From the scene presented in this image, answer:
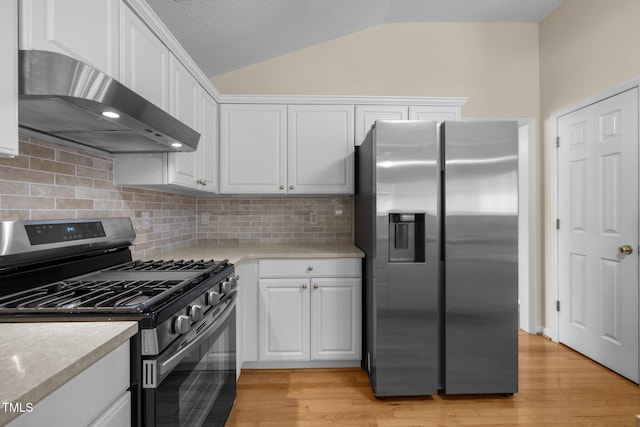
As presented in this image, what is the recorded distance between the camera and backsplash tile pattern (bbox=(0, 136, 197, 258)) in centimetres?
130

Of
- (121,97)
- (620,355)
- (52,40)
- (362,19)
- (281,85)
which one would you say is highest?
(362,19)

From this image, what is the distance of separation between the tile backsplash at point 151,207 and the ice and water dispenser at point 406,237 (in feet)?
3.31

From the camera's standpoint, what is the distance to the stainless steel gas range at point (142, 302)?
0.99 m

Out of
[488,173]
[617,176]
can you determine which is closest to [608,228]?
[617,176]

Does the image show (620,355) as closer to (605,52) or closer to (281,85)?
(605,52)

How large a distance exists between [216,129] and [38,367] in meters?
2.35

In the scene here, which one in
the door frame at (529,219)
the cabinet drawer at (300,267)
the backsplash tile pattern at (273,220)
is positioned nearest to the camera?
the cabinet drawer at (300,267)

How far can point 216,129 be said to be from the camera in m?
2.78

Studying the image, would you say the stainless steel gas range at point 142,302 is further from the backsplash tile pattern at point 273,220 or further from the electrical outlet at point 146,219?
the backsplash tile pattern at point 273,220

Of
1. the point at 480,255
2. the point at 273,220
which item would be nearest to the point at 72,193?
the point at 273,220

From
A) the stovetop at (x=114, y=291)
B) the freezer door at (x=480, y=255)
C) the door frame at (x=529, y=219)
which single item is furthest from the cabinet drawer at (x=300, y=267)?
the door frame at (x=529, y=219)

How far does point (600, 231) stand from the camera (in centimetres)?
262

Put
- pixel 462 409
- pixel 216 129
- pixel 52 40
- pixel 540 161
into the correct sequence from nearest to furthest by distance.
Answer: pixel 52 40 → pixel 462 409 → pixel 216 129 → pixel 540 161

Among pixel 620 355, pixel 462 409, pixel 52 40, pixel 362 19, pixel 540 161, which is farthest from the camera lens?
pixel 540 161
